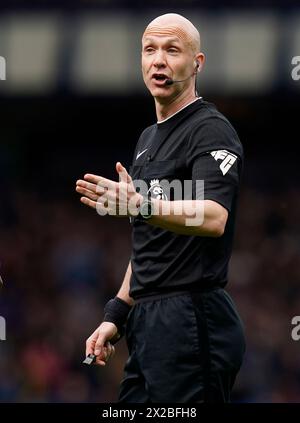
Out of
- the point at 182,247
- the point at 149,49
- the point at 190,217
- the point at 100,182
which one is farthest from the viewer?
the point at 149,49

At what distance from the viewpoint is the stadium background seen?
13102mm

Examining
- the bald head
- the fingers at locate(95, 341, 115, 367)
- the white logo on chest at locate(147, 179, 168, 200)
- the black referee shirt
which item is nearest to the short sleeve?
the black referee shirt

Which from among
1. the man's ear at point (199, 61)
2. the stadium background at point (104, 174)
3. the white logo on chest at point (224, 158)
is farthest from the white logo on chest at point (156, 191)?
the stadium background at point (104, 174)

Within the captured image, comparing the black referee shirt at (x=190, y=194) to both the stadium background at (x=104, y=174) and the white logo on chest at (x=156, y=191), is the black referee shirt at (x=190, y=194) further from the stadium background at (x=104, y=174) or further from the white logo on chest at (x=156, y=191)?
the stadium background at (x=104, y=174)

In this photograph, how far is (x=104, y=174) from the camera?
16.1 m

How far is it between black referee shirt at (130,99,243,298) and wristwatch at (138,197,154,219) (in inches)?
10.2

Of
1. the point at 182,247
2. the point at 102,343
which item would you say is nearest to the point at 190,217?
the point at 182,247

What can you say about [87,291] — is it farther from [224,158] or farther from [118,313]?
[224,158]

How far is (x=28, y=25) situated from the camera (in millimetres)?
14633

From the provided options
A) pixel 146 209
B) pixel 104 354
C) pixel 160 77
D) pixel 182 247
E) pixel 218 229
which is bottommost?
pixel 104 354

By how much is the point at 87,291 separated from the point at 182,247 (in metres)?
9.62

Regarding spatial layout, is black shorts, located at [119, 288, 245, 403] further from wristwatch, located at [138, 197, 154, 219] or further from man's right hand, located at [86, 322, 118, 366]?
wristwatch, located at [138, 197, 154, 219]
